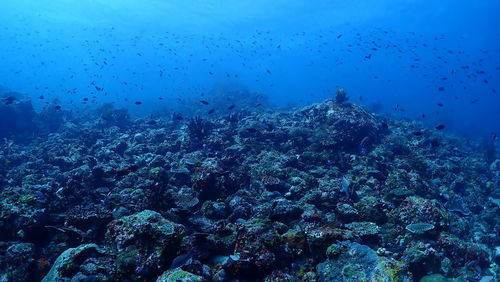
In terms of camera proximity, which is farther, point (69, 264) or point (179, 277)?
point (69, 264)

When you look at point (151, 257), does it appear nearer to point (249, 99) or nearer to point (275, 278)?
point (275, 278)

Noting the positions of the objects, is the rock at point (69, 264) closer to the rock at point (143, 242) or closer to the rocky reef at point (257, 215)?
the rocky reef at point (257, 215)

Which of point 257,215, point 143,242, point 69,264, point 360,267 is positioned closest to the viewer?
point 360,267

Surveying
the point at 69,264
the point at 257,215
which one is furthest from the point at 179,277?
the point at 257,215

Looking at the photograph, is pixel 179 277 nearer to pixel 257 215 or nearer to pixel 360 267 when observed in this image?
pixel 360 267

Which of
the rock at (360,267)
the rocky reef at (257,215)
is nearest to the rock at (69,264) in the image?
the rocky reef at (257,215)

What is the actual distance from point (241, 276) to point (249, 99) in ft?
125

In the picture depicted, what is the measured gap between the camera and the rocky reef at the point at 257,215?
5570 millimetres

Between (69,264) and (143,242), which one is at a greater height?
(143,242)

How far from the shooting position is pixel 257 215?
8359mm

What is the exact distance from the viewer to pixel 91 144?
20.4 metres

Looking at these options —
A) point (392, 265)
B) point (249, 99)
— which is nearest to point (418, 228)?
point (392, 265)

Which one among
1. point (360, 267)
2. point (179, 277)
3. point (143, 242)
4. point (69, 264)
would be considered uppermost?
point (179, 277)

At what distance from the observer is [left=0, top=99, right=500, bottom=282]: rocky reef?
219 inches
